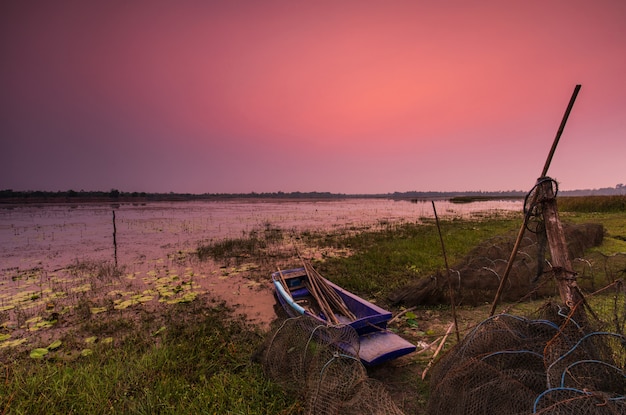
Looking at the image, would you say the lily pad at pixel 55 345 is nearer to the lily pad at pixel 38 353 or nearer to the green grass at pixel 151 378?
the green grass at pixel 151 378

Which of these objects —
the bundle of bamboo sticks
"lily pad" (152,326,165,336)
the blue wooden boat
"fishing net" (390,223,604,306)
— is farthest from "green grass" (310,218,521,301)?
"lily pad" (152,326,165,336)

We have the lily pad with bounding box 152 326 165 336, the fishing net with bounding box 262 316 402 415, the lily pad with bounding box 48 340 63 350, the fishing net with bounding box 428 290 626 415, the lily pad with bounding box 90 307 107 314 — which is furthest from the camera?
the lily pad with bounding box 90 307 107 314

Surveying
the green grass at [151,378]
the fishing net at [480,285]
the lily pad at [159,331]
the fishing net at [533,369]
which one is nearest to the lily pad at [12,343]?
the green grass at [151,378]

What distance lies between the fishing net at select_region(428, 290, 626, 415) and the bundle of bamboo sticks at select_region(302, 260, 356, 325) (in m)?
3.06

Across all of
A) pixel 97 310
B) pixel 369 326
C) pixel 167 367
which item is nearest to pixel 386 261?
pixel 369 326

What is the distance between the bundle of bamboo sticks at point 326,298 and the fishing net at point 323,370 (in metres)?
1.76

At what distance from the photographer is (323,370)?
3.62 meters

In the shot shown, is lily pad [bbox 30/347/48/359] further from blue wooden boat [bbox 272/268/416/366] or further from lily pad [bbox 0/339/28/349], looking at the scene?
blue wooden boat [bbox 272/268/416/366]

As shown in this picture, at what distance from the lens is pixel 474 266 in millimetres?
8289

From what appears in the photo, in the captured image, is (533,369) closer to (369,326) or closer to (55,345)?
(369,326)

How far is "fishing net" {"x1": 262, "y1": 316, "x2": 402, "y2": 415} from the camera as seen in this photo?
3275 mm

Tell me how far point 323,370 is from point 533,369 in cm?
254

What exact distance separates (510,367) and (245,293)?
7379 millimetres

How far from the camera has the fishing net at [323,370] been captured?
3.28 m
